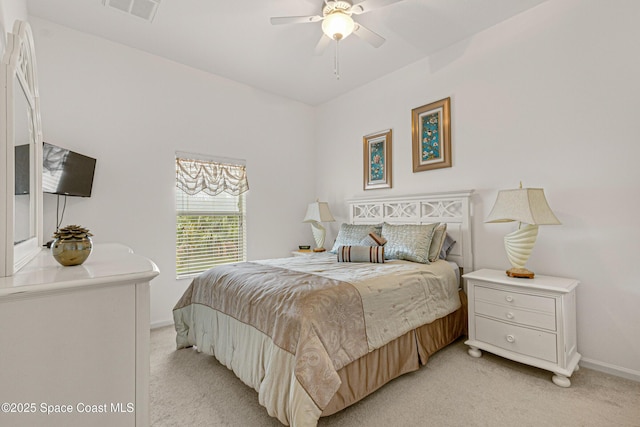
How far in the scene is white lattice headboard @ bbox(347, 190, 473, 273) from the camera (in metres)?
2.96

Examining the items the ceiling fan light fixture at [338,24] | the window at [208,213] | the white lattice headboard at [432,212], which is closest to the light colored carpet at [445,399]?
the white lattice headboard at [432,212]

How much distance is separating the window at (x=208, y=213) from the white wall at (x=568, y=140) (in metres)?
2.52

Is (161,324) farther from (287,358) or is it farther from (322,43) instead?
(322,43)

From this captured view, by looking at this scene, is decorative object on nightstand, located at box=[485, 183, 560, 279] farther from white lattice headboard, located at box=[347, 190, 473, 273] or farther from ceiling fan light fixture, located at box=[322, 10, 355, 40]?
ceiling fan light fixture, located at box=[322, 10, 355, 40]

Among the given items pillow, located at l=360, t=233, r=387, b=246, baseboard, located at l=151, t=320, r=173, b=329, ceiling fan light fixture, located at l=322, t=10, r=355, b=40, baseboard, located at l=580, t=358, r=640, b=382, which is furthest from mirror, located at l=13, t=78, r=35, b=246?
baseboard, located at l=580, t=358, r=640, b=382

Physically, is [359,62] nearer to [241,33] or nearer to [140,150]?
[241,33]

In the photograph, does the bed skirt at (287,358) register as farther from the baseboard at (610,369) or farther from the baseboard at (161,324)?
the baseboard at (610,369)

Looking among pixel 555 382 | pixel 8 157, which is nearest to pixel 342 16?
pixel 8 157

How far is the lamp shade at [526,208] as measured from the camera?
2170 millimetres

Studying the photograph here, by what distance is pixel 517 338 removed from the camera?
220cm

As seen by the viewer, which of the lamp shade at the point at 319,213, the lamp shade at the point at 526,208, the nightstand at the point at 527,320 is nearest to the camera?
the nightstand at the point at 527,320

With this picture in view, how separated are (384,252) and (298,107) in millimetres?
2898

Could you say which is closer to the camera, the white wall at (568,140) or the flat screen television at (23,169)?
the flat screen television at (23,169)

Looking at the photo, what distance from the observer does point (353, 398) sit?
1.78 meters
